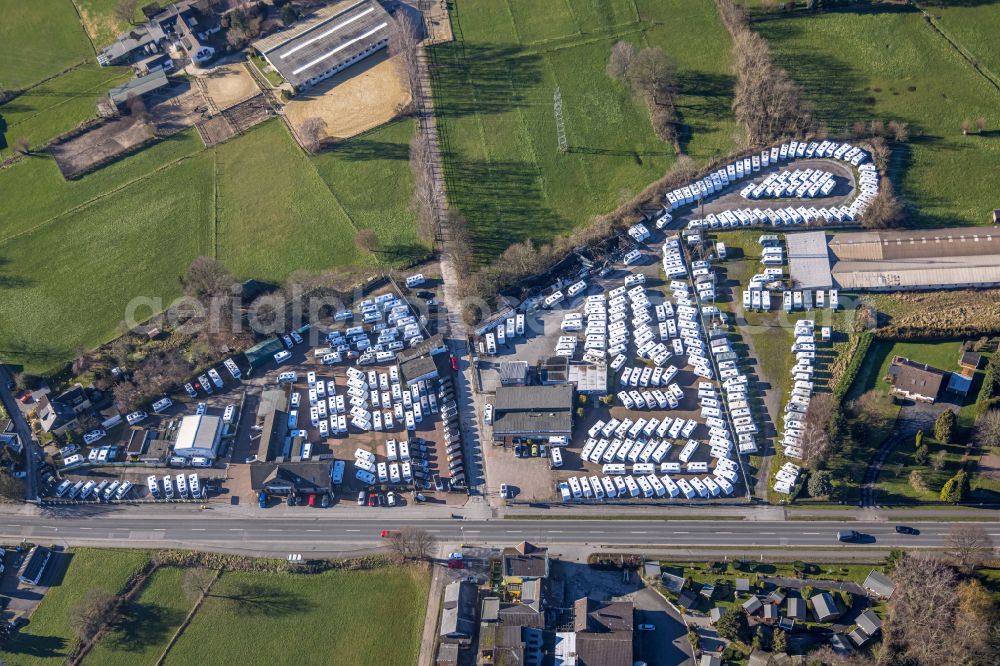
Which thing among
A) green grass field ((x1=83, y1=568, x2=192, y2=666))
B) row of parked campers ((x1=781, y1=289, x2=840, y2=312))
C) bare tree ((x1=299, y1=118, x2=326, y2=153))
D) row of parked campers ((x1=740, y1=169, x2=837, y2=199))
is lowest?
green grass field ((x1=83, y1=568, x2=192, y2=666))

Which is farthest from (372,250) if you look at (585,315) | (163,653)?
(163,653)

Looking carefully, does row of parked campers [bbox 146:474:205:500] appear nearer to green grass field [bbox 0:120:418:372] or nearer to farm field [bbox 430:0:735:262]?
green grass field [bbox 0:120:418:372]

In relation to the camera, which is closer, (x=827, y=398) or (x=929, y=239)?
(x=827, y=398)

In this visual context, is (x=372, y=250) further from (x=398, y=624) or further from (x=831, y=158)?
(x=831, y=158)

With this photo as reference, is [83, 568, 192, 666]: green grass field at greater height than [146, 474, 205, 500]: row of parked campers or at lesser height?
lesser

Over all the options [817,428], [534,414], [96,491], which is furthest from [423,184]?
[817,428]

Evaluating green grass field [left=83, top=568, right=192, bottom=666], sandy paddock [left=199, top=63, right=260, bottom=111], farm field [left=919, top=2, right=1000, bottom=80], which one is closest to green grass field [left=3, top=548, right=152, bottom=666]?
green grass field [left=83, top=568, right=192, bottom=666]

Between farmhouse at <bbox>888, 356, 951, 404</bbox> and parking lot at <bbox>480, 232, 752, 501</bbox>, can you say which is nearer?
farmhouse at <bbox>888, 356, 951, 404</bbox>
